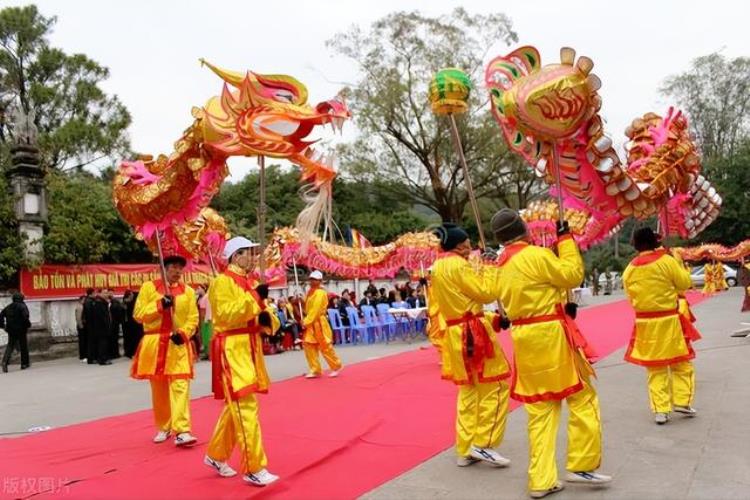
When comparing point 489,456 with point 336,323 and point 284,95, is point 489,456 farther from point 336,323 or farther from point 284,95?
point 336,323

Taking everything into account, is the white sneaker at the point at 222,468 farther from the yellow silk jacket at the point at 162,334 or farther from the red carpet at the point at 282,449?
the yellow silk jacket at the point at 162,334

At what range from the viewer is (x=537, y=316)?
3564 millimetres

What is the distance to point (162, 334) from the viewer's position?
507 centimetres

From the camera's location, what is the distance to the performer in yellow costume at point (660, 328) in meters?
4.98

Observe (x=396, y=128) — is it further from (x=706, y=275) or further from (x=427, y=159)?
(x=706, y=275)

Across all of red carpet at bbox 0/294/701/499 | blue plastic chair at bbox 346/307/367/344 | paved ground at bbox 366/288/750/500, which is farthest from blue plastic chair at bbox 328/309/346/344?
paved ground at bbox 366/288/750/500

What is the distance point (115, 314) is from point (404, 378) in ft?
20.0

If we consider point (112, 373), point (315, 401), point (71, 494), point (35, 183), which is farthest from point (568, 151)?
point (35, 183)

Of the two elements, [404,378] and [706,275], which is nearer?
[404,378]

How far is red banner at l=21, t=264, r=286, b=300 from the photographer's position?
36.7 feet

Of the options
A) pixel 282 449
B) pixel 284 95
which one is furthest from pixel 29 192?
pixel 282 449

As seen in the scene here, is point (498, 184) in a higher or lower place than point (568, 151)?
higher

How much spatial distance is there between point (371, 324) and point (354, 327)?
1.17ft

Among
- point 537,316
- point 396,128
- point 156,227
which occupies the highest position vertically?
point 396,128
